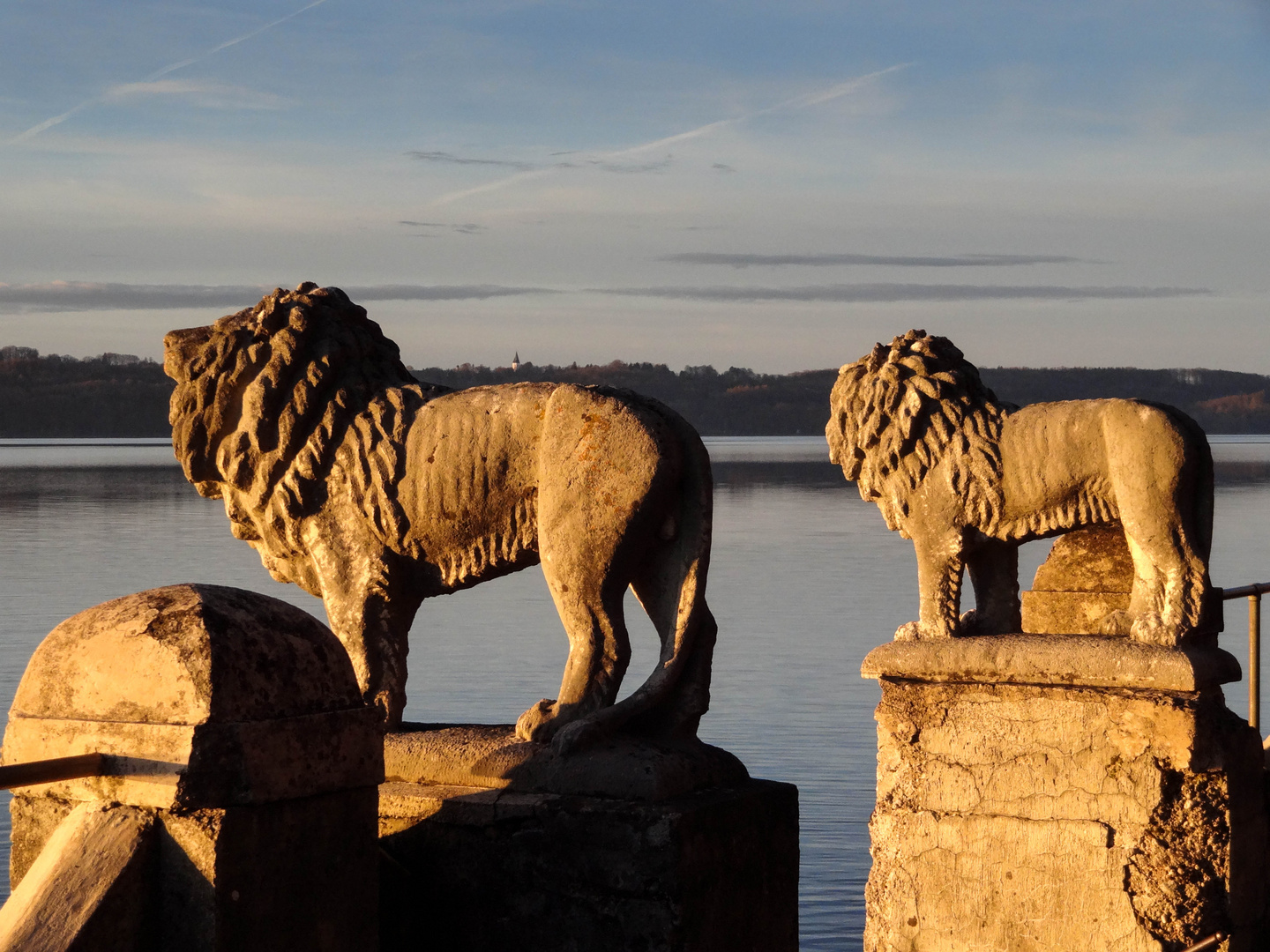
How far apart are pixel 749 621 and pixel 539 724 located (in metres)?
14.5

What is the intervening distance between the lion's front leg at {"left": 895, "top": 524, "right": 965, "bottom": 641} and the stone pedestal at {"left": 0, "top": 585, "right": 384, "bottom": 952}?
2.53 metres

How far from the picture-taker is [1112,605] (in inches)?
246

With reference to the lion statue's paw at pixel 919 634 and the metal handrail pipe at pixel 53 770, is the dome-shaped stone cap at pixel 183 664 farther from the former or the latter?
the lion statue's paw at pixel 919 634

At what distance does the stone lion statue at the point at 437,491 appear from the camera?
4402 mm

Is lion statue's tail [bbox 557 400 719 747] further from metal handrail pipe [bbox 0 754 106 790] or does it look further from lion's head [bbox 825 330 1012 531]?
metal handrail pipe [bbox 0 754 106 790]

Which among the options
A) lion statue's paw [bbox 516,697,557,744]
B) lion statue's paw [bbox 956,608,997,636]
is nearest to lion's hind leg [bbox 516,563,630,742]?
lion statue's paw [bbox 516,697,557,744]

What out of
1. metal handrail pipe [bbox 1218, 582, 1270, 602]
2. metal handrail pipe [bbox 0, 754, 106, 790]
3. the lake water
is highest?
metal handrail pipe [bbox 0, 754, 106, 790]

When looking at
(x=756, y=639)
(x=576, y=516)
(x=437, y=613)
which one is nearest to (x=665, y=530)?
(x=576, y=516)

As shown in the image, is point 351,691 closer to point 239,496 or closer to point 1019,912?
point 239,496

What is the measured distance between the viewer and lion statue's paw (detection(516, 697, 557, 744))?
4.40 meters

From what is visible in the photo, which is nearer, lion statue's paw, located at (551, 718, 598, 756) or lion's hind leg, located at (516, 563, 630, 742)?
lion statue's paw, located at (551, 718, 598, 756)

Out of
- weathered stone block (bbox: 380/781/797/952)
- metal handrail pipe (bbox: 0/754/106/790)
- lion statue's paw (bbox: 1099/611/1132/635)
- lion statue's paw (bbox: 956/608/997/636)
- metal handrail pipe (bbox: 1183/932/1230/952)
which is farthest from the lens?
lion statue's paw (bbox: 956/608/997/636)

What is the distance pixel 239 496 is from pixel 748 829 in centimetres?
166

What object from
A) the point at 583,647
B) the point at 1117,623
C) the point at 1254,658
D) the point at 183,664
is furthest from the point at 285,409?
the point at 1254,658
